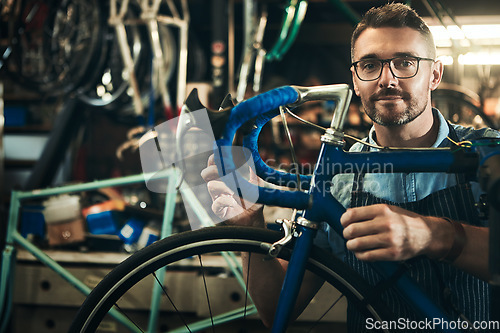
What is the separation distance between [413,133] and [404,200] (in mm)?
141

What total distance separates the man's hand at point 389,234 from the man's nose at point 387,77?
23 centimetres

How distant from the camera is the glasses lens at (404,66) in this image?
2.41 feet

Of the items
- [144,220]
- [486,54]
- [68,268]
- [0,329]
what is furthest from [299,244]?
[486,54]

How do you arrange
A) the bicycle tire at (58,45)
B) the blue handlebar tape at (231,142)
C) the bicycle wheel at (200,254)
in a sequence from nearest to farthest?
the blue handlebar tape at (231,142) < the bicycle wheel at (200,254) < the bicycle tire at (58,45)

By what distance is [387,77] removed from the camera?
75 cm

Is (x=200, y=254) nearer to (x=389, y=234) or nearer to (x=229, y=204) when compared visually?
(x=229, y=204)

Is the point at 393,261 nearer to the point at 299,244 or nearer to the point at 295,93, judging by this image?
the point at 299,244

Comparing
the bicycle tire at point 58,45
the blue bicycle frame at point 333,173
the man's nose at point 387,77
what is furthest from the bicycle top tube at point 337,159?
the bicycle tire at point 58,45

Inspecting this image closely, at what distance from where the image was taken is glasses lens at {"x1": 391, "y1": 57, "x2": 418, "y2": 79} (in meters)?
0.73

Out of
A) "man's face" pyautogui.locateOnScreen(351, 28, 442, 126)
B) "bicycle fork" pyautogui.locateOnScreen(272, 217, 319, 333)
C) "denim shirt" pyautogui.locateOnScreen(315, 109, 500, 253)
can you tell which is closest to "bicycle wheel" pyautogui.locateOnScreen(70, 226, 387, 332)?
"bicycle fork" pyautogui.locateOnScreen(272, 217, 319, 333)

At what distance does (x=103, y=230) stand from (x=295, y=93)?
1321mm

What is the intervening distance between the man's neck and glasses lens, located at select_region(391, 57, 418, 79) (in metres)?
0.13

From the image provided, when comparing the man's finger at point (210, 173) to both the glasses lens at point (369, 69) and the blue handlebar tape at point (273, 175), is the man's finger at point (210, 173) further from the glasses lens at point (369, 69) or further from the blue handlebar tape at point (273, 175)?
the glasses lens at point (369, 69)

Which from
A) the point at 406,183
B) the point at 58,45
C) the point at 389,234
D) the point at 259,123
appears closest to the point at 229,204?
the point at 259,123
